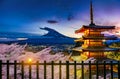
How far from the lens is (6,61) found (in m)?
10.6

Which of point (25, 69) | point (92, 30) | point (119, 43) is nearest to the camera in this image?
point (25, 69)

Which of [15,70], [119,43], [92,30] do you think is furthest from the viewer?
[119,43]

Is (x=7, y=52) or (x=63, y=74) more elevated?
(x=7, y=52)

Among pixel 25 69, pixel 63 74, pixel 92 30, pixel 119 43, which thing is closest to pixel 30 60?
pixel 25 69

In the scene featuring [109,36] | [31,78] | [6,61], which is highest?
[109,36]

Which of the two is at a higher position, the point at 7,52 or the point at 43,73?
the point at 7,52

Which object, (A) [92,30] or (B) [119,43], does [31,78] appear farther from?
(B) [119,43]

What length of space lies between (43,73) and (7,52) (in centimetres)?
182

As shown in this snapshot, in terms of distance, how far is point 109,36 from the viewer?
1115 inches

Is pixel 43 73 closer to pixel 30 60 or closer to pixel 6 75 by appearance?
pixel 30 60

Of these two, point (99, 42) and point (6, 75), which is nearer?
point (6, 75)

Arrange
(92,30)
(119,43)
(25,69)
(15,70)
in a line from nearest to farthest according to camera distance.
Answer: (15,70), (25,69), (92,30), (119,43)

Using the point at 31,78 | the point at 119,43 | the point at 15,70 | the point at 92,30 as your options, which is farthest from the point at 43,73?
the point at 119,43

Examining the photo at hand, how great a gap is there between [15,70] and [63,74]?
2.27 metres
